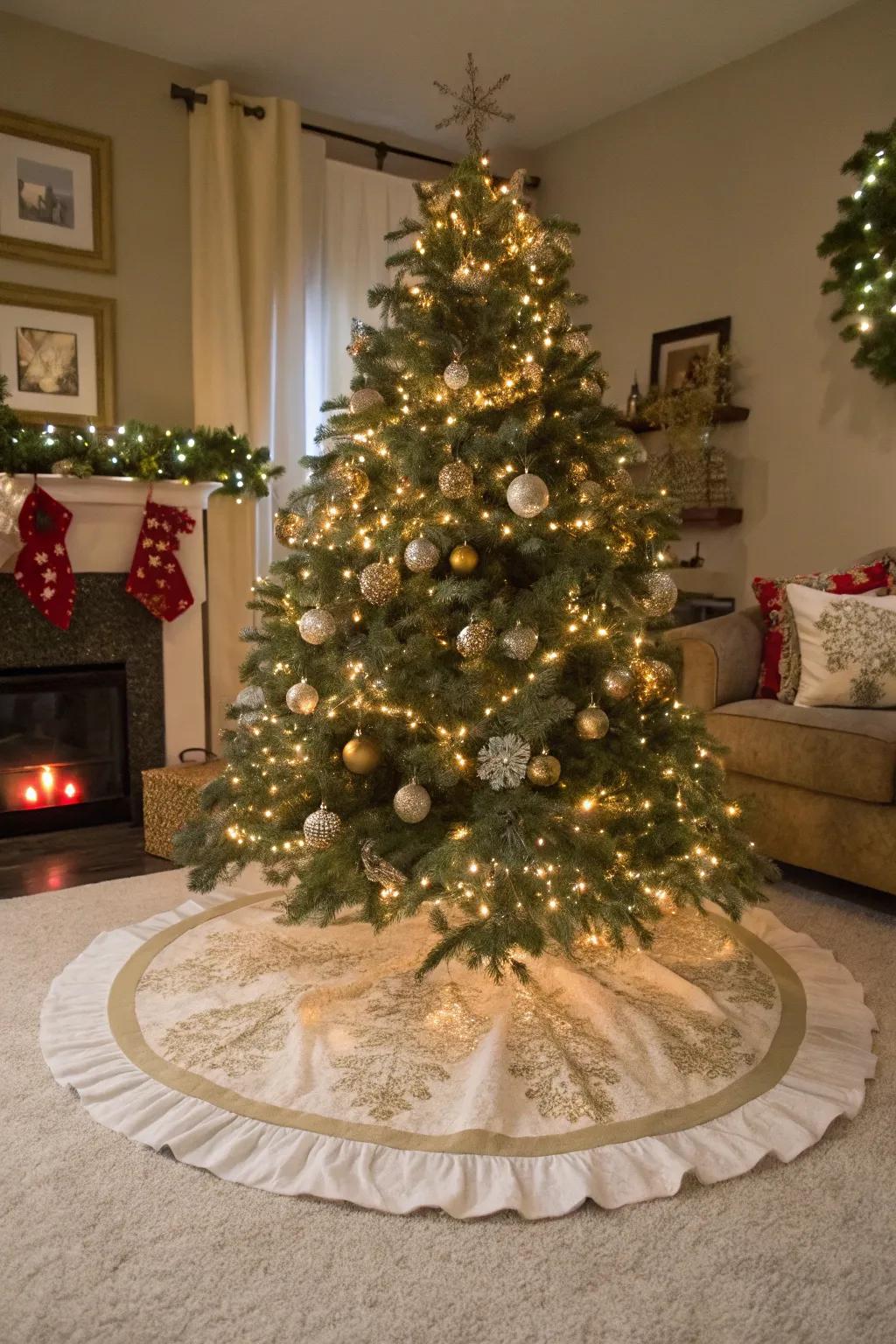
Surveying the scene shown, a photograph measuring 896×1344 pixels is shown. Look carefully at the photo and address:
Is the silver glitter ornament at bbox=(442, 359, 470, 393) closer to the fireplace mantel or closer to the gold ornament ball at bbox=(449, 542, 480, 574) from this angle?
the gold ornament ball at bbox=(449, 542, 480, 574)

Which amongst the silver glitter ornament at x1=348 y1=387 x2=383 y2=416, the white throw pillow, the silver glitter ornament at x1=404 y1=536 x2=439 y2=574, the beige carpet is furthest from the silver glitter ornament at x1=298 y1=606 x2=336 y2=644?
the white throw pillow

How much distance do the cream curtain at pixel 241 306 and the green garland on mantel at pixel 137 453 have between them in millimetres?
238

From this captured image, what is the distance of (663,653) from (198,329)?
269 centimetres

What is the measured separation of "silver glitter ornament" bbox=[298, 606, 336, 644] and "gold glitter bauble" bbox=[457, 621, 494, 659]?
0.29 m

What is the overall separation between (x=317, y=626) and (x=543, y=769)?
1.81ft

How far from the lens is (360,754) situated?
75.2 inches

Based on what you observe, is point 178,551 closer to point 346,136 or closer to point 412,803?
point 412,803

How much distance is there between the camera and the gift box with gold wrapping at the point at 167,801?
2.95 meters

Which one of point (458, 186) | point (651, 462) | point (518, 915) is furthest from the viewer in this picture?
point (651, 462)

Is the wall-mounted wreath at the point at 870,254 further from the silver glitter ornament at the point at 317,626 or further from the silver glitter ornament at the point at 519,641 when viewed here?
the silver glitter ornament at the point at 317,626

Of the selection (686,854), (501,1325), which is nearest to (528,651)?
(686,854)

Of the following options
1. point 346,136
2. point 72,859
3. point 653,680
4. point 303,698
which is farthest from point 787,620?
point 346,136

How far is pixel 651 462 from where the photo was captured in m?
4.33

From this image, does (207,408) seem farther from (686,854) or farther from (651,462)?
(686,854)
